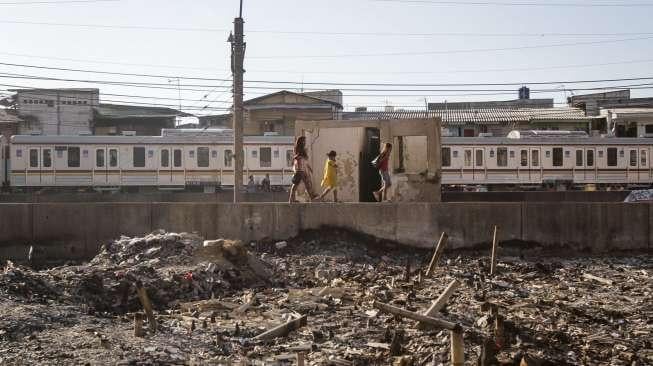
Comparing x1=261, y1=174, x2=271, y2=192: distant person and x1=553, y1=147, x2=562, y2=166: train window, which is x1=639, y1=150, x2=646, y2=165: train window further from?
x1=261, y1=174, x2=271, y2=192: distant person

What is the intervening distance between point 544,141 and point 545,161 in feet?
3.04

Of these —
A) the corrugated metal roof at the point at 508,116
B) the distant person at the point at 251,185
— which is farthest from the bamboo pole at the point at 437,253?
the corrugated metal roof at the point at 508,116

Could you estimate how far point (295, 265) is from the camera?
13148 mm

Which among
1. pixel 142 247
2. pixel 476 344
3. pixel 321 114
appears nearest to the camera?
pixel 476 344

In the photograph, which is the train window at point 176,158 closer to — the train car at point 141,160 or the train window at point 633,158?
the train car at point 141,160

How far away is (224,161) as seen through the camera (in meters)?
34.2

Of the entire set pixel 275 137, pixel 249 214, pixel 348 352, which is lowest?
pixel 348 352

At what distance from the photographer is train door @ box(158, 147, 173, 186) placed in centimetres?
3394

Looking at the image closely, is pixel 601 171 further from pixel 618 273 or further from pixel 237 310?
pixel 237 310

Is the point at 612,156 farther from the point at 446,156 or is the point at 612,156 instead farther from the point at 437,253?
the point at 437,253

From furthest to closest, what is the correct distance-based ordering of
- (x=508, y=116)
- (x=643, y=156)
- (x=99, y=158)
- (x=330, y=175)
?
(x=508, y=116)
(x=643, y=156)
(x=99, y=158)
(x=330, y=175)

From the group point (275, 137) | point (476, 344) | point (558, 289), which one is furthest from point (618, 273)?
point (275, 137)

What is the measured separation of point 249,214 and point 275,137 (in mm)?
20009

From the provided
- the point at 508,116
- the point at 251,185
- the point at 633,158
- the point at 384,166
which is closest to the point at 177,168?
the point at 251,185
